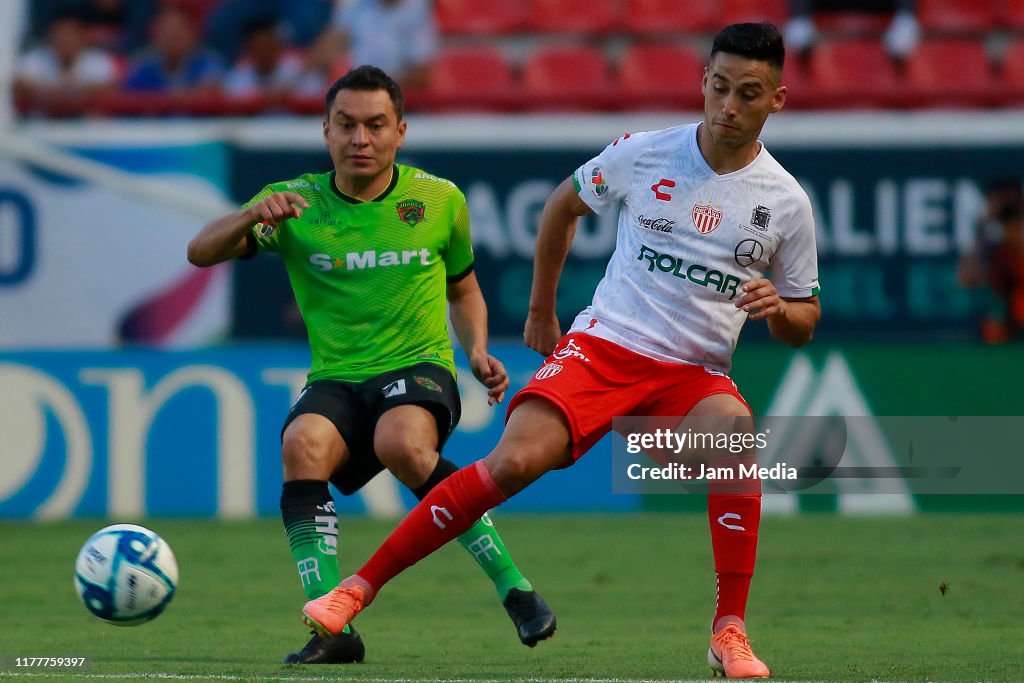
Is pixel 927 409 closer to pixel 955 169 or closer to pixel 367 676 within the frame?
pixel 955 169

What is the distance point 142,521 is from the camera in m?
11.3

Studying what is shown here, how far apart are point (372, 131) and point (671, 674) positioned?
215cm

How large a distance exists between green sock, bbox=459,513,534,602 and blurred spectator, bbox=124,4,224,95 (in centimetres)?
852

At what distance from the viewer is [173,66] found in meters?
13.6

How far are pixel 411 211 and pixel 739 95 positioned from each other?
4.69ft

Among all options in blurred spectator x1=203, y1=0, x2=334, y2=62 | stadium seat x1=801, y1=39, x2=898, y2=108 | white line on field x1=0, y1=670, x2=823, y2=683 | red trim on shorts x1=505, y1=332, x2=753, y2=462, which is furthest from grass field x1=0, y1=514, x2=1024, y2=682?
blurred spectator x1=203, y1=0, x2=334, y2=62

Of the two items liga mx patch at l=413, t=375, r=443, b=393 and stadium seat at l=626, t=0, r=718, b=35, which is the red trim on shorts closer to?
liga mx patch at l=413, t=375, r=443, b=393

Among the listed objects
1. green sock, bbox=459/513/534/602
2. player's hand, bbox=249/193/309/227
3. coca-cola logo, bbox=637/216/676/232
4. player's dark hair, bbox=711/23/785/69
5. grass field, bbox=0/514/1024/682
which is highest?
player's dark hair, bbox=711/23/785/69

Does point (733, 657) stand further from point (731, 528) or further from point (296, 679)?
point (296, 679)

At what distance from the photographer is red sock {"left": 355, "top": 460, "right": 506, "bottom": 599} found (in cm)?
521

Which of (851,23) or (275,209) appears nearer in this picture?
(275,209)

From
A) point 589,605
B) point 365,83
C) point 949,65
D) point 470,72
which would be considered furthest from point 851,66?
point 365,83

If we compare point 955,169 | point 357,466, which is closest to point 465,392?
point 955,169

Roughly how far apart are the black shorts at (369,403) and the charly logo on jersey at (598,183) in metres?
0.94
